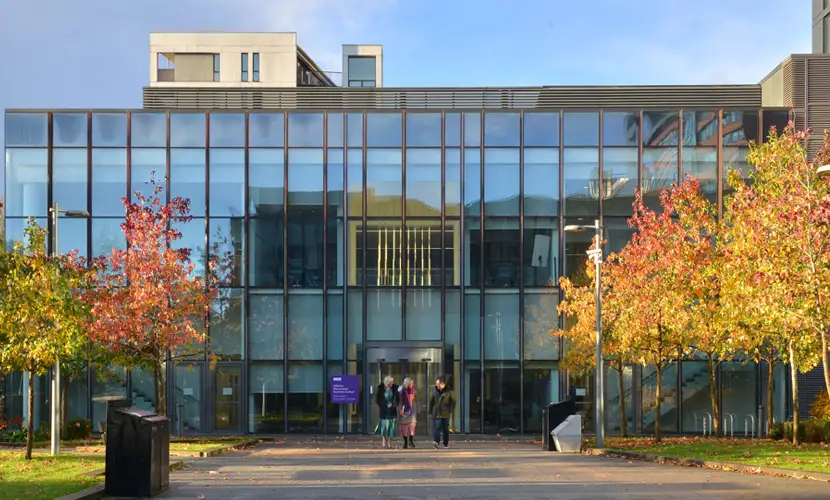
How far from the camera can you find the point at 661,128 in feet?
132

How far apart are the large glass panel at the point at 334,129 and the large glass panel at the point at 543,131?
6362mm

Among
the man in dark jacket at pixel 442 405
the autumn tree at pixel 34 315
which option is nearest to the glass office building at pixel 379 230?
the man in dark jacket at pixel 442 405

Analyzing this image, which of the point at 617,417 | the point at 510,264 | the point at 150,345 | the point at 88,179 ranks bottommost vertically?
the point at 617,417

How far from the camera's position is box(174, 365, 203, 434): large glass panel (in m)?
39.4

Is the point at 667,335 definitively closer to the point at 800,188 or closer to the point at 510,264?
the point at 800,188

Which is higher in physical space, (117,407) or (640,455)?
(117,407)

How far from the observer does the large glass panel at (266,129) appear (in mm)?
40469

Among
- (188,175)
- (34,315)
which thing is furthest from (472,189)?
(34,315)

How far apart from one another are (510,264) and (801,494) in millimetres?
24341

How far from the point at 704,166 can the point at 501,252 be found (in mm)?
7503

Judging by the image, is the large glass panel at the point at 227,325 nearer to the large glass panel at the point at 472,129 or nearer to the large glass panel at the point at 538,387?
the large glass panel at the point at 472,129

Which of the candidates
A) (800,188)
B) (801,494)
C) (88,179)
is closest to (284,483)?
(801,494)

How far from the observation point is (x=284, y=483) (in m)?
18.8

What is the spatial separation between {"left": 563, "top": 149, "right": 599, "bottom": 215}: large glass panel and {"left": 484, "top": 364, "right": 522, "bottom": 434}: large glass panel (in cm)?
578
